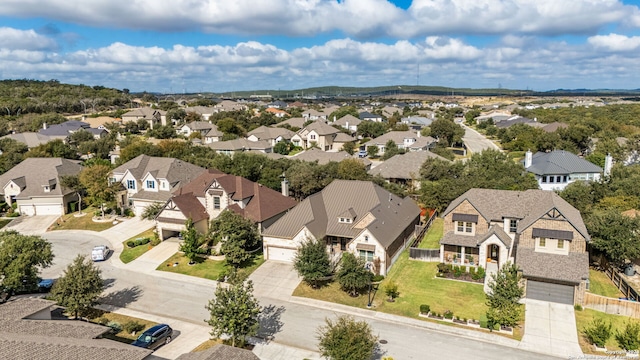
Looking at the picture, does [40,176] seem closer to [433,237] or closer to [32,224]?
[32,224]

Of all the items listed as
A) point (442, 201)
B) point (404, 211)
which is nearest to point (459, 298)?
point (404, 211)

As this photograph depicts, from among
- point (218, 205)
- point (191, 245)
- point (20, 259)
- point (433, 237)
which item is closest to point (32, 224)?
point (218, 205)

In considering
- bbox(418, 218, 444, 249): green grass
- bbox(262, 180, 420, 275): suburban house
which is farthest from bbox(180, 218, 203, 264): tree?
bbox(418, 218, 444, 249): green grass

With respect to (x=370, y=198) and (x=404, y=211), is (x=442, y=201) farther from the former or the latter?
(x=370, y=198)

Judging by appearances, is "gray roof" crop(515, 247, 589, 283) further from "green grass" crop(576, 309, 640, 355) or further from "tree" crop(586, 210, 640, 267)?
"tree" crop(586, 210, 640, 267)

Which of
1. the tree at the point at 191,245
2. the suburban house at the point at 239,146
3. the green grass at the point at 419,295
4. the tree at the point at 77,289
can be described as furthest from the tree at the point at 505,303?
the suburban house at the point at 239,146
